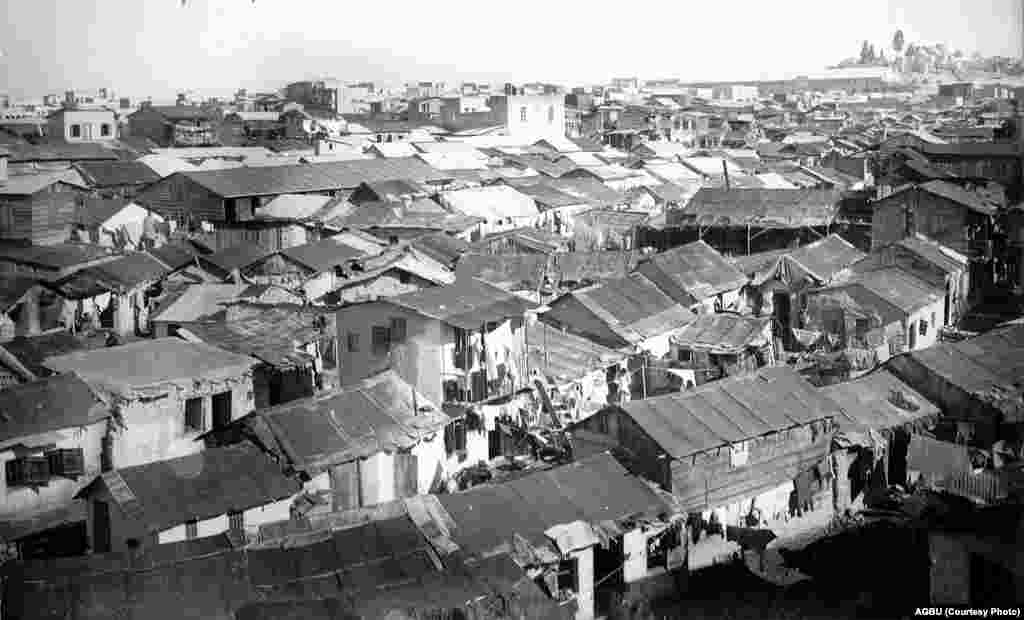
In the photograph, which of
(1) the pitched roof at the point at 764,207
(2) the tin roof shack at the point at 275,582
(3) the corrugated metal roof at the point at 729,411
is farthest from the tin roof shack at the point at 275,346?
(1) the pitched roof at the point at 764,207

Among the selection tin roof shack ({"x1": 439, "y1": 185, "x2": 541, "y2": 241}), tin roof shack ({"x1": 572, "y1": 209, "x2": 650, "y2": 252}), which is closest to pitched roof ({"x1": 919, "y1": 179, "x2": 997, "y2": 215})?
tin roof shack ({"x1": 572, "y1": 209, "x2": 650, "y2": 252})

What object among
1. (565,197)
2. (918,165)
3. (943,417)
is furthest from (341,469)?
(918,165)

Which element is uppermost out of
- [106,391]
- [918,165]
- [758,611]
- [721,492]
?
[918,165]

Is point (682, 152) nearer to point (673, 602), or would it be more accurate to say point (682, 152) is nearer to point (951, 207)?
point (951, 207)

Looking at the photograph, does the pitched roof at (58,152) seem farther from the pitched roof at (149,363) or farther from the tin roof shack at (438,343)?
the tin roof shack at (438,343)

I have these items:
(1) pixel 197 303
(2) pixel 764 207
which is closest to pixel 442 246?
(1) pixel 197 303

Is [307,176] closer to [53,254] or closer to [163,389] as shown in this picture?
[53,254]

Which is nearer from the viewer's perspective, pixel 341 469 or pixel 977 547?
pixel 977 547
